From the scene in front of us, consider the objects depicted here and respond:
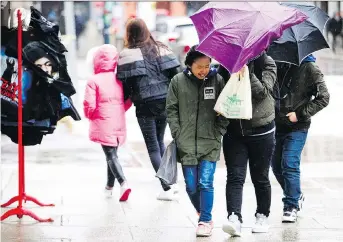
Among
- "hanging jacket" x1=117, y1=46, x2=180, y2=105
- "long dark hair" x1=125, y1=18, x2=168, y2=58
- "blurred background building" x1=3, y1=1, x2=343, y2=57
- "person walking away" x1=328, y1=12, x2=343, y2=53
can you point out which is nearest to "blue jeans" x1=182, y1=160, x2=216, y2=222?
"hanging jacket" x1=117, y1=46, x2=180, y2=105

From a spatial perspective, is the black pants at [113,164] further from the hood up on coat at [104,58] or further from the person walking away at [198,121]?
the person walking away at [198,121]

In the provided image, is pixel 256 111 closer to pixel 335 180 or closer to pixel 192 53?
pixel 192 53

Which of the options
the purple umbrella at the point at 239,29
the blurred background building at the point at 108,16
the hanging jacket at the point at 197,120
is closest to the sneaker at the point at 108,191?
the hanging jacket at the point at 197,120

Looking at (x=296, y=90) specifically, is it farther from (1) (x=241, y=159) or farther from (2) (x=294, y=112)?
(1) (x=241, y=159)

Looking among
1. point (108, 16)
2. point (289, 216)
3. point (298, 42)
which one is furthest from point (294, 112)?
point (108, 16)

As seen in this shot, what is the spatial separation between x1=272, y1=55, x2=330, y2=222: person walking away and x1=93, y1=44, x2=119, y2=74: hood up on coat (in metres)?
1.82

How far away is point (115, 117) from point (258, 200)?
1.98 meters

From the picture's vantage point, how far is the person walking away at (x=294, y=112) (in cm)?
728

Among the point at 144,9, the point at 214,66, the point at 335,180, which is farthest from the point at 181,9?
the point at 214,66

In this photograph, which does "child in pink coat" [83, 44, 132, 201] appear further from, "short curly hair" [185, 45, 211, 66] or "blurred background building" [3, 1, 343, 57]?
"blurred background building" [3, 1, 343, 57]

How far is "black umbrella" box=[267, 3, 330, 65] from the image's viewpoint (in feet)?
23.5

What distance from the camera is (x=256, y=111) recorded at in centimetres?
674

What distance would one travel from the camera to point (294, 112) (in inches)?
287

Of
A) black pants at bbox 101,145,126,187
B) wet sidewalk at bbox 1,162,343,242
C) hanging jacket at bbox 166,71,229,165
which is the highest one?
hanging jacket at bbox 166,71,229,165
